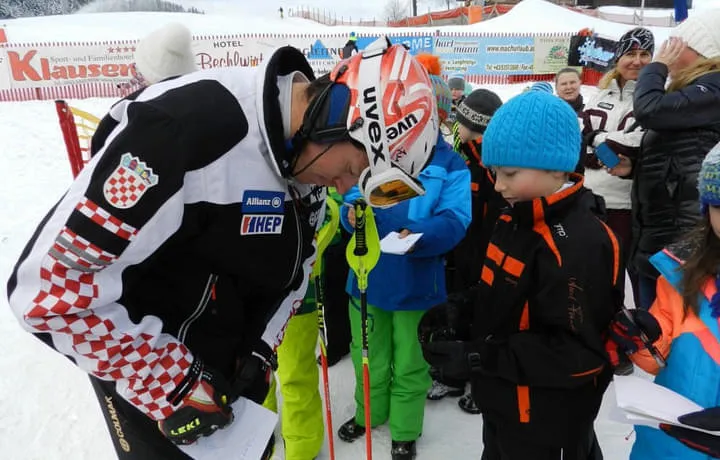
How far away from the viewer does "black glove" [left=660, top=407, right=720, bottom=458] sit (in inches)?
61.5

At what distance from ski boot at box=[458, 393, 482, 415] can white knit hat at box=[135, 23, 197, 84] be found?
2.96 metres

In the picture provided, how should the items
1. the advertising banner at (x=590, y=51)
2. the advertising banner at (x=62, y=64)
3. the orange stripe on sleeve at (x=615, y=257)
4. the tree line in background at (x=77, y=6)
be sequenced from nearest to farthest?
the orange stripe on sleeve at (x=615, y=257) → the advertising banner at (x=62, y=64) → the advertising banner at (x=590, y=51) → the tree line in background at (x=77, y=6)

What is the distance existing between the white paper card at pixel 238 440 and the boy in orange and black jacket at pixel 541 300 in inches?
29.1

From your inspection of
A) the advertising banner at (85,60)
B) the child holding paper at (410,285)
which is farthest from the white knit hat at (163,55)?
the advertising banner at (85,60)

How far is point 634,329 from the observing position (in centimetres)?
182

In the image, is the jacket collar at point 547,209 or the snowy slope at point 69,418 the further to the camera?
the snowy slope at point 69,418

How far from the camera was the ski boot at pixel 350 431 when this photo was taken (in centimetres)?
324

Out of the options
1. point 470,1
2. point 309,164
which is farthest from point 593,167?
point 470,1

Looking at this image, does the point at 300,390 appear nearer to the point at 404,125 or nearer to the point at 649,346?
the point at 649,346

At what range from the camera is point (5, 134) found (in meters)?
11.1

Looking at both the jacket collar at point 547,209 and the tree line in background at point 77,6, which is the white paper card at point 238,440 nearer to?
the jacket collar at point 547,209

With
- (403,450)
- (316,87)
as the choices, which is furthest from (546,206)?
(403,450)

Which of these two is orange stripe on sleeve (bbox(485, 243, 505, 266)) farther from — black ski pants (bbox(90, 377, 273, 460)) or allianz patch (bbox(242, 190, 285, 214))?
black ski pants (bbox(90, 377, 273, 460))

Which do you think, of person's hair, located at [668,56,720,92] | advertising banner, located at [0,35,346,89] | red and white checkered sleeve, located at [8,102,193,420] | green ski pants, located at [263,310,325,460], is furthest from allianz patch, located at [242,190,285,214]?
advertising banner, located at [0,35,346,89]
